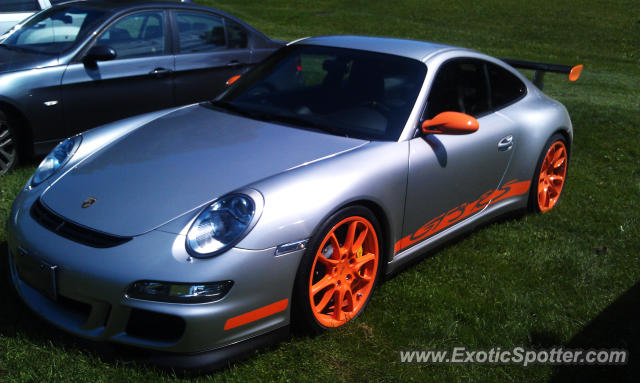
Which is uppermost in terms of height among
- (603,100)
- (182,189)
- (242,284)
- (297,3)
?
(182,189)

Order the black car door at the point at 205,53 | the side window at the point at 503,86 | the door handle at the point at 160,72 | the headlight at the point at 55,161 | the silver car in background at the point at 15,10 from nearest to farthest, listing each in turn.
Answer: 1. the headlight at the point at 55,161
2. the side window at the point at 503,86
3. the door handle at the point at 160,72
4. the black car door at the point at 205,53
5. the silver car in background at the point at 15,10

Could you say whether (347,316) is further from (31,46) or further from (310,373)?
(31,46)

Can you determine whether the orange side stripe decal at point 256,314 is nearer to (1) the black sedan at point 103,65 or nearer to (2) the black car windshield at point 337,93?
(2) the black car windshield at point 337,93

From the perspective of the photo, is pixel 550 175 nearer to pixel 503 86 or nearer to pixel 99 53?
pixel 503 86

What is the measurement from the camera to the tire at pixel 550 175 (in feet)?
16.9

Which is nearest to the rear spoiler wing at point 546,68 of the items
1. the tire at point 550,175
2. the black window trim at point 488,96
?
the black window trim at point 488,96

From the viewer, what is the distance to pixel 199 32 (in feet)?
22.5

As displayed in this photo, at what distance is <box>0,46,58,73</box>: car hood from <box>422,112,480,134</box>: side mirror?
11.5 ft

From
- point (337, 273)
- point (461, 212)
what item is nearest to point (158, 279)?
point (337, 273)

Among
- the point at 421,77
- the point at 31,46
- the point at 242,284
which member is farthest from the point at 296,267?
the point at 31,46

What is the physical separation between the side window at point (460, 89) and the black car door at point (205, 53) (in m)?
3.05

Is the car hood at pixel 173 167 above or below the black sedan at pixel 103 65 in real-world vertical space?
above

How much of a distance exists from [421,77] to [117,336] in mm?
2301

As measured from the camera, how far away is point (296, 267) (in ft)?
10.3
